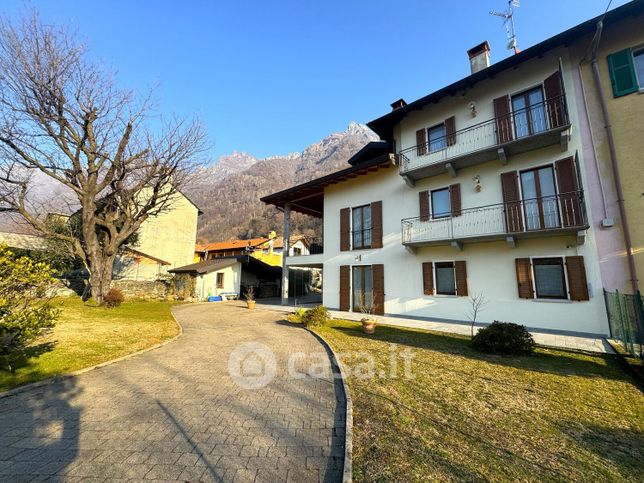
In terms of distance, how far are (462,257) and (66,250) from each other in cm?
2523

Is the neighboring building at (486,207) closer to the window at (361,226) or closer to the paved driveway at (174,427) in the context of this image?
the window at (361,226)

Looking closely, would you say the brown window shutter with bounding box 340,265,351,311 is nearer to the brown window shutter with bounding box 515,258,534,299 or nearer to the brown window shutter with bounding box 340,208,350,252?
the brown window shutter with bounding box 340,208,350,252

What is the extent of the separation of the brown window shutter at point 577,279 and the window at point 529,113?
15.8 feet

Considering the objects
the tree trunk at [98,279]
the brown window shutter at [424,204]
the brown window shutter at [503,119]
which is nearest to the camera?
the brown window shutter at [503,119]

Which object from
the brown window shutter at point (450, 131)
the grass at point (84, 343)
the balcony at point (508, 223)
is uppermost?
the brown window shutter at point (450, 131)

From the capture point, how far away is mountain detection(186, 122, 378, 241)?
52812 mm

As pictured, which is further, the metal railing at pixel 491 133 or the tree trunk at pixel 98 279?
the tree trunk at pixel 98 279

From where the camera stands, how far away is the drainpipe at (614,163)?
8.24 m

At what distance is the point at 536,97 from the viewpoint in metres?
10.6

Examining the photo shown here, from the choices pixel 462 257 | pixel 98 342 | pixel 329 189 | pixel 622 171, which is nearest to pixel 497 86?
pixel 622 171

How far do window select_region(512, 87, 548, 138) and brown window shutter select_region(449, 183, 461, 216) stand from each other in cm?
277

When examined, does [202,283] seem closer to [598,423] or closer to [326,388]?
[326,388]

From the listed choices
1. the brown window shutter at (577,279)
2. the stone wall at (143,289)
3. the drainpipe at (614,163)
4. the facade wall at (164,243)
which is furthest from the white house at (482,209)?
the facade wall at (164,243)

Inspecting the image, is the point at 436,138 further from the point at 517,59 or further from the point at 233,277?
the point at 233,277
